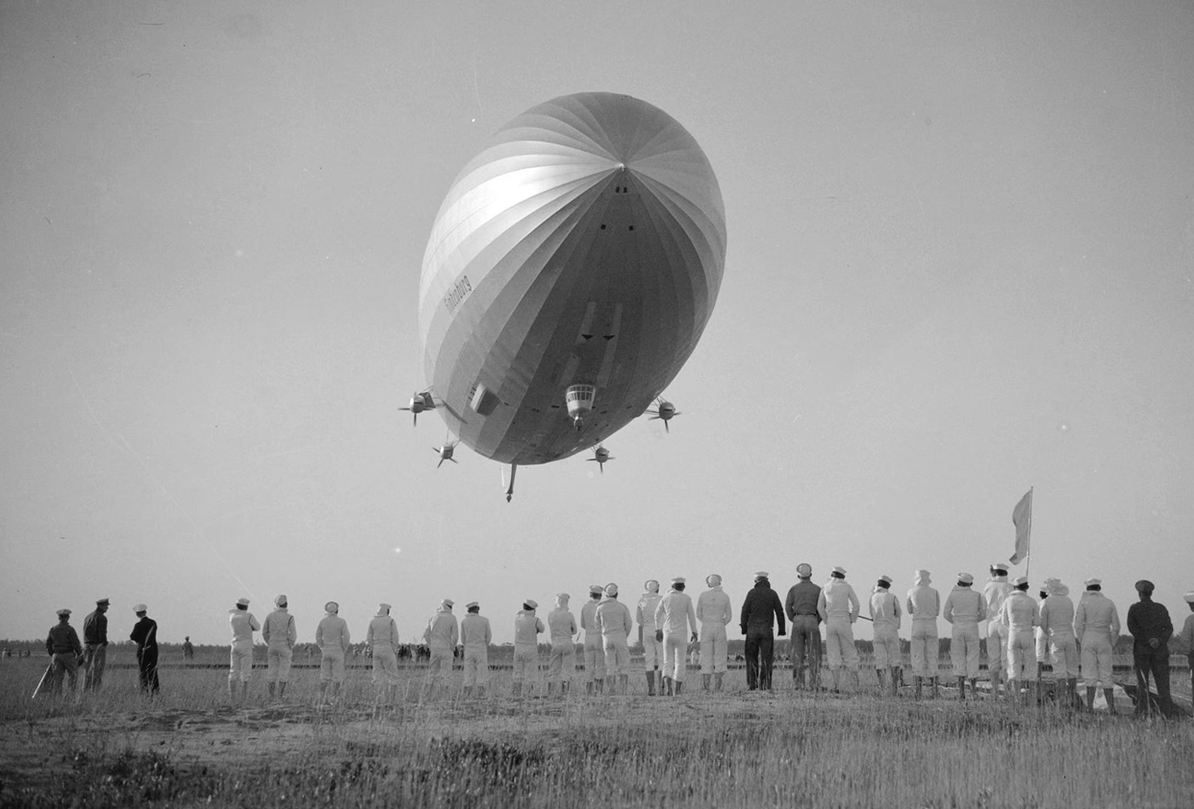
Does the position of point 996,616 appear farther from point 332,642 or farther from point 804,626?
point 332,642

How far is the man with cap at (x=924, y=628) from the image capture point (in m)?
20.7

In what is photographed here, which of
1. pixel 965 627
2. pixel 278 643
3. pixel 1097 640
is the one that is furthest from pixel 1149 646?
pixel 278 643

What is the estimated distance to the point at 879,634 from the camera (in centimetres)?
2078

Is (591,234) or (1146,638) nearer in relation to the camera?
(591,234)

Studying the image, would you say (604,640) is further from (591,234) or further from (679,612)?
(591,234)

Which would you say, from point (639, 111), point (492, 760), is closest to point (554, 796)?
point (492, 760)

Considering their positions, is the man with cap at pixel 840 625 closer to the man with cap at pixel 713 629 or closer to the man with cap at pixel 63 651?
the man with cap at pixel 713 629

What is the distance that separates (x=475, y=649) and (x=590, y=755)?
10.3m

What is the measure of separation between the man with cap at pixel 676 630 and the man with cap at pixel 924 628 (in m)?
4.69

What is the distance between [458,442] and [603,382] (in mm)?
8380

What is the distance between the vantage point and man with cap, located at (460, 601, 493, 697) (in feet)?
74.0

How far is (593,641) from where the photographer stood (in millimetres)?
23047

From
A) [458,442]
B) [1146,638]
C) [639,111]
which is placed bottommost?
[1146,638]

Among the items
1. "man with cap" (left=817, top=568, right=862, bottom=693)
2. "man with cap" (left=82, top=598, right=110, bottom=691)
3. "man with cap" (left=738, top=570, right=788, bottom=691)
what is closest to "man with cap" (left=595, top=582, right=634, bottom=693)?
"man with cap" (left=738, top=570, right=788, bottom=691)
